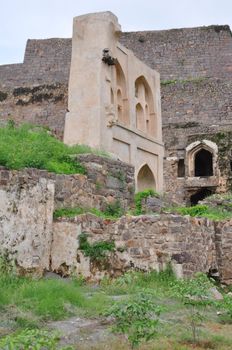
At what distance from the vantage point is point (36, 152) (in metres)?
8.48

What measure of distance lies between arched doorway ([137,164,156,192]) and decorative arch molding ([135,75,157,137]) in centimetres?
97

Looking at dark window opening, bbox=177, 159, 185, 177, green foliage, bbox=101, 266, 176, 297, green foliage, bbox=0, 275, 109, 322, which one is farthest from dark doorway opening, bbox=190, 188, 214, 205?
green foliage, bbox=0, 275, 109, 322

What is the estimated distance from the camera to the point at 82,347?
15.3 ft

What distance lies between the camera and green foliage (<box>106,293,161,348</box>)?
14.9 feet

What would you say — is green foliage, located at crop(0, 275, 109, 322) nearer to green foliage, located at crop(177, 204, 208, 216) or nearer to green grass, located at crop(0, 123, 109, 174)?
green grass, located at crop(0, 123, 109, 174)

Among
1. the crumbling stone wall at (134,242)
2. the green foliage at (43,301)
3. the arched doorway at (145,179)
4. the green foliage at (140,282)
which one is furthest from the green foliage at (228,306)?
the arched doorway at (145,179)

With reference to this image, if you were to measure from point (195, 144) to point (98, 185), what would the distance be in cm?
1380

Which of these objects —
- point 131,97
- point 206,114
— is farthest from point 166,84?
point 131,97

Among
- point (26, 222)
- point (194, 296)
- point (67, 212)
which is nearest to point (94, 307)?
point (194, 296)

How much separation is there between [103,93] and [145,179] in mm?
3055

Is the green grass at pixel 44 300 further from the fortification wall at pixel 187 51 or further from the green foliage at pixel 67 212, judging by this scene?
the fortification wall at pixel 187 51

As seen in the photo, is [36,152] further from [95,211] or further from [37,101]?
[37,101]

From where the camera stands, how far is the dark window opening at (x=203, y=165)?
23.6 m

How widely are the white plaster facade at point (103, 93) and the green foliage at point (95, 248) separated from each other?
3.87 meters
